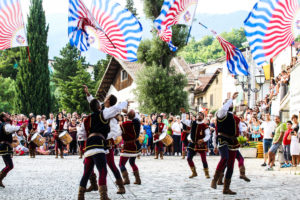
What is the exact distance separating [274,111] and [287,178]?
1197cm

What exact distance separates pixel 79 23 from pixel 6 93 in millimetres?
50107

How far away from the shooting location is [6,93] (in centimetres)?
5866

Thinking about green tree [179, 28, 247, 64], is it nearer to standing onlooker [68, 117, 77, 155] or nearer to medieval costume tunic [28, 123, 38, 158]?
standing onlooker [68, 117, 77, 155]

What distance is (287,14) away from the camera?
36.5 ft

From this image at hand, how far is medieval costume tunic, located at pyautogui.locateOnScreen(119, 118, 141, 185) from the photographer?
1064cm

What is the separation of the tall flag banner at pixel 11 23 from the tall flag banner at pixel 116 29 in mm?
1872

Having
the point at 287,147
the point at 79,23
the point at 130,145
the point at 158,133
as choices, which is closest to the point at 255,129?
the point at 158,133

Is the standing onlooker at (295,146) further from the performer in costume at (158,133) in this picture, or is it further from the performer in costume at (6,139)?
the performer in costume at (6,139)

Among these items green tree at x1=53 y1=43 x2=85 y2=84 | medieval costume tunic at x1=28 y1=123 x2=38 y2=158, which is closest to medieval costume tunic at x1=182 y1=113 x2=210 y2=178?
medieval costume tunic at x1=28 y1=123 x2=38 y2=158

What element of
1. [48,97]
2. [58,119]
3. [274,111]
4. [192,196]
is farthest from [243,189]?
[48,97]

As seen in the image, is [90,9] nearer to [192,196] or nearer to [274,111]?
[192,196]

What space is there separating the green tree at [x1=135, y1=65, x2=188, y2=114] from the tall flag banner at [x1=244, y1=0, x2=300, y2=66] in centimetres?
2201

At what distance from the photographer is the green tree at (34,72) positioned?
1673 inches

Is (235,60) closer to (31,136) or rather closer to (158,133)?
(158,133)
